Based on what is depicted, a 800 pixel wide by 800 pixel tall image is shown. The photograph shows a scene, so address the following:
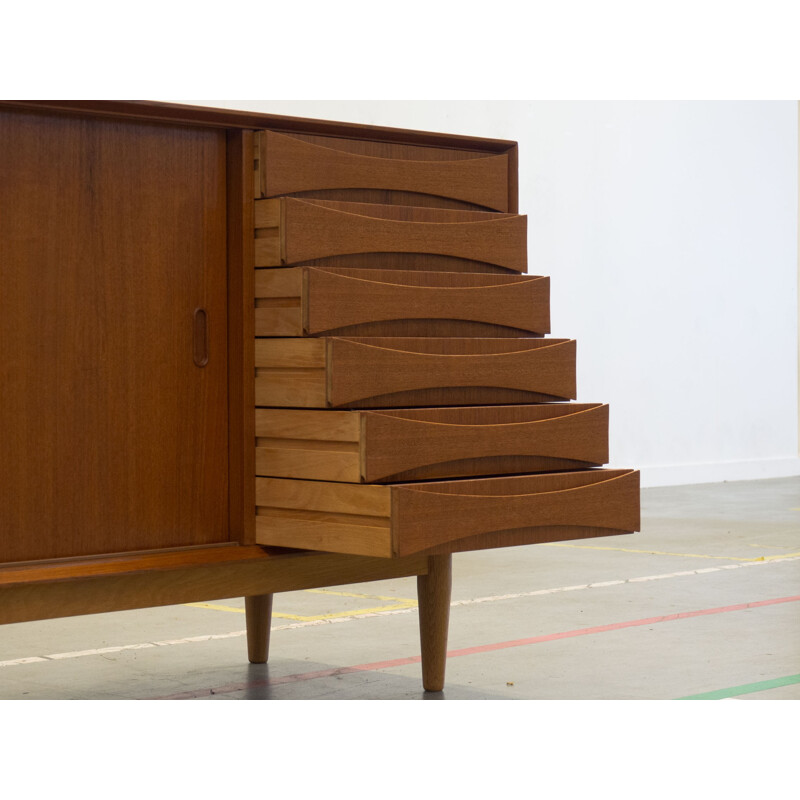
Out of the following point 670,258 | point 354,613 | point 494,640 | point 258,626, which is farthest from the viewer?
point 670,258

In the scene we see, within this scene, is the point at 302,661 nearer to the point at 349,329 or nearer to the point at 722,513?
the point at 349,329

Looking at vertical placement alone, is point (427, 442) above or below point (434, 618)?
above

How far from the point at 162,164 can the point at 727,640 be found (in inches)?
84.3

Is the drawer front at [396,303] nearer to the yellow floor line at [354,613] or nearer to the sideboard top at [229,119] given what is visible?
the sideboard top at [229,119]

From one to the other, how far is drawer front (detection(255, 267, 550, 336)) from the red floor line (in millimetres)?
1009

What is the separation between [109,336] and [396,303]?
58 cm

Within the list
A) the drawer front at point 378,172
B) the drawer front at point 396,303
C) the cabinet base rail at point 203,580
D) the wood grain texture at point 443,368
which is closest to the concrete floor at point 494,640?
the cabinet base rail at point 203,580

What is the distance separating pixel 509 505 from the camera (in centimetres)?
280

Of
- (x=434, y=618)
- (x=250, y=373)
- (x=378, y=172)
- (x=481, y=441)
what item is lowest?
(x=434, y=618)

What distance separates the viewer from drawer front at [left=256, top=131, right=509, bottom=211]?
2836 mm

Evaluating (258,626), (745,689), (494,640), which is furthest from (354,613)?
(745,689)

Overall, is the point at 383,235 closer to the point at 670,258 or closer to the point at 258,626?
the point at 258,626

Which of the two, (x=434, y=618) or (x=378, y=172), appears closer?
(x=378, y=172)

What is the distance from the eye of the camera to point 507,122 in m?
8.22
